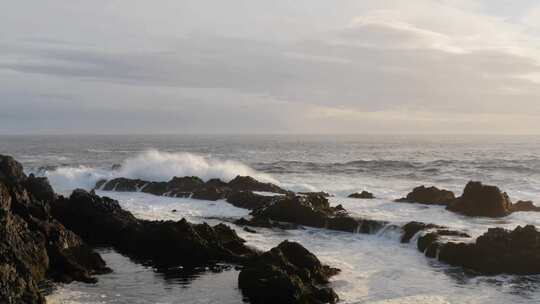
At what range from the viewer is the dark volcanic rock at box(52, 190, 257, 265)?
23.9 meters

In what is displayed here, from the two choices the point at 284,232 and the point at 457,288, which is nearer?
the point at 457,288

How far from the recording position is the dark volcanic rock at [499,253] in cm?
2284

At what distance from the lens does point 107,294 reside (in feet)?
62.6

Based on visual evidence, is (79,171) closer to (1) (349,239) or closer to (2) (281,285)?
(1) (349,239)

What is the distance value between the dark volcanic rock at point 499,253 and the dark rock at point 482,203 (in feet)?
36.8

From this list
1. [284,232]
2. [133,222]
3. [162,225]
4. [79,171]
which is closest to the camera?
[162,225]

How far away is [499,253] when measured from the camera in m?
23.4

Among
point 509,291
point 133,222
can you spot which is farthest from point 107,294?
point 509,291

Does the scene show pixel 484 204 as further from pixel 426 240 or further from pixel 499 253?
pixel 499 253

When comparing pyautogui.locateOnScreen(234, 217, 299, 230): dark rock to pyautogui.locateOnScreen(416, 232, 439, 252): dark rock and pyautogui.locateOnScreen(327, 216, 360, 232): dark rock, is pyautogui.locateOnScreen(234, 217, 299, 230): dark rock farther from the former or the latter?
pyautogui.locateOnScreen(416, 232, 439, 252): dark rock

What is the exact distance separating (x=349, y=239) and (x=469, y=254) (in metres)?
6.72

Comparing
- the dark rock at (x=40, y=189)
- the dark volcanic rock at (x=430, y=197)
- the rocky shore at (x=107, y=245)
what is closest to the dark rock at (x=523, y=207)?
the dark volcanic rock at (x=430, y=197)

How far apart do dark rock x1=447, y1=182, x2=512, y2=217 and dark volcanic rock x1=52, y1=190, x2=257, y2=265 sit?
16.7 m

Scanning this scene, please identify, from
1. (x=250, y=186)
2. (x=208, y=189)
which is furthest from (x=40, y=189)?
(x=250, y=186)
